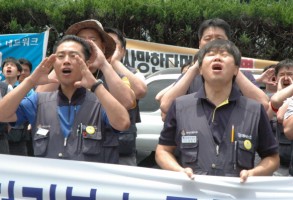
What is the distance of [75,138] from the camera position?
374 centimetres

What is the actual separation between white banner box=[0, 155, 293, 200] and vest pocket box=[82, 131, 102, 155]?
100mm

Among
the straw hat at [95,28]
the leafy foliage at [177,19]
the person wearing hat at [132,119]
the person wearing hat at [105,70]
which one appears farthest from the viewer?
the leafy foliage at [177,19]

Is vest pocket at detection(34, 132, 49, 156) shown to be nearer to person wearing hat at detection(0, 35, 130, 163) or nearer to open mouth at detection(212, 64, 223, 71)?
person wearing hat at detection(0, 35, 130, 163)

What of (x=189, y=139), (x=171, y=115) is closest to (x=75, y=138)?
(x=171, y=115)

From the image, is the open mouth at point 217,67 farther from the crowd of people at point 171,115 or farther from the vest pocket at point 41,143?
the vest pocket at point 41,143

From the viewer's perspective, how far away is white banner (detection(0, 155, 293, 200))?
11.4ft

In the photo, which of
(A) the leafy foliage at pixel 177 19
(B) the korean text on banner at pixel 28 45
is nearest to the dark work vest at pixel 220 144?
(B) the korean text on banner at pixel 28 45

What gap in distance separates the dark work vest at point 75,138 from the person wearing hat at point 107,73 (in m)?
0.07

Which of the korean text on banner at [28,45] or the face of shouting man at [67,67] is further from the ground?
the korean text on banner at [28,45]

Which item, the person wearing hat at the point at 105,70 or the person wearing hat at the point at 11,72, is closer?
the person wearing hat at the point at 105,70

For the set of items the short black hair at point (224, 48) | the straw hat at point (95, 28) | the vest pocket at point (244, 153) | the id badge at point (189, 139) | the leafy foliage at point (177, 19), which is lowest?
the vest pocket at point (244, 153)

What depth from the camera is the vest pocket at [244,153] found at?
137 inches

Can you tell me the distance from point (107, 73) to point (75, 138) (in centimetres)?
54

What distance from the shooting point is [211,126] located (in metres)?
3.55
